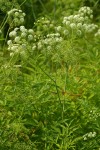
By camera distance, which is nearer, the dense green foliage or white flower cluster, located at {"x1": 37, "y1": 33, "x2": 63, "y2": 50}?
the dense green foliage

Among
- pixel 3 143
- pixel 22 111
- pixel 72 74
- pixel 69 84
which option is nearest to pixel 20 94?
pixel 22 111

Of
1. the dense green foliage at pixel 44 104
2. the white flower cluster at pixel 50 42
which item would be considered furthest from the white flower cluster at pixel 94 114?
the white flower cluster at pixel 50 42

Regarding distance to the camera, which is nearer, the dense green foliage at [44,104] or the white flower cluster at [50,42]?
the dense green foliage at [44,104]

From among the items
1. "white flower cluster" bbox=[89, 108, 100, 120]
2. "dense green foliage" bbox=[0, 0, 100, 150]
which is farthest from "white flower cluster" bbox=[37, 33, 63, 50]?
"white flower cluster" bbox=[89, 108, 100, 120]

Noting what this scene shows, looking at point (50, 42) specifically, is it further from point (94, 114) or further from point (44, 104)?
point (94, 114)

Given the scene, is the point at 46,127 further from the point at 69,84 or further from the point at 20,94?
the point at 69,84

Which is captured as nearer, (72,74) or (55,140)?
(55,140)

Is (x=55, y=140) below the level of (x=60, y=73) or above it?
below

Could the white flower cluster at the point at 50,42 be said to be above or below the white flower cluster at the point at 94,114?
above

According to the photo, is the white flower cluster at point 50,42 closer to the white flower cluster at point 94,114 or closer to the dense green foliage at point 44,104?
the dense green foliage at point 44,104

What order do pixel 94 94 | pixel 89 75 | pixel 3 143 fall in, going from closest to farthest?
pixel 3 143 → pixel 94 94 → pixel 89 75

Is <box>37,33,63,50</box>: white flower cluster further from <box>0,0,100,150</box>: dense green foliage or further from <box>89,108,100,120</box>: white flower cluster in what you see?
<box>89,108,100,120</box>: white flower cluster
